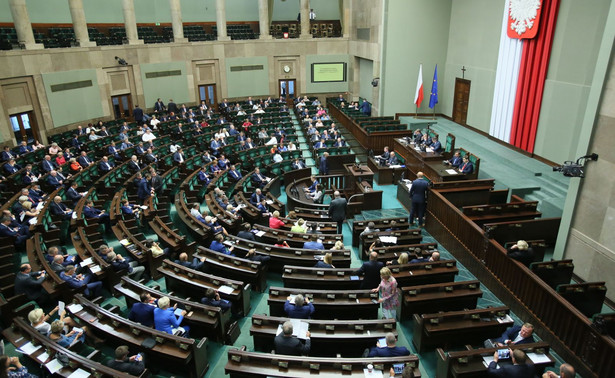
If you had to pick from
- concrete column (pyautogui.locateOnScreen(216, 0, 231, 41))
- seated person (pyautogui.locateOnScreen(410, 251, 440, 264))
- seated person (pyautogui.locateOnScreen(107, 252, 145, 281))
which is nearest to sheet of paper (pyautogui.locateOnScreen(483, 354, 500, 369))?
seated person (pyautogui.locateOnScreen(410, 251, 440, 264))

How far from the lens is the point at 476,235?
827 cm

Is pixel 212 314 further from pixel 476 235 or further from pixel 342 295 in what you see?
pixel 476 235

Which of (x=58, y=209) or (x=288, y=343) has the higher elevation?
(x=58, y=209)

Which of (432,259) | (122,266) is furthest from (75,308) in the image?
(432,259)

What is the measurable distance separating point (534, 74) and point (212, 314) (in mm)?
12448

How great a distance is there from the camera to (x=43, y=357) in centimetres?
496

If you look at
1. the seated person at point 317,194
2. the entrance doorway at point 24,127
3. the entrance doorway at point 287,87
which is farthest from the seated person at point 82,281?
the entrance doorway at point 287,87

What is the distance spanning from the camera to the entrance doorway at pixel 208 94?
23.2 metres

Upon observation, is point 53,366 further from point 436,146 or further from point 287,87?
point 287,87

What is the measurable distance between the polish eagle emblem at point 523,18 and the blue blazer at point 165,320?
1320 cm

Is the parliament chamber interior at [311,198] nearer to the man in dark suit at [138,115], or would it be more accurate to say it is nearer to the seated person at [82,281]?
the seated person at [82,281]

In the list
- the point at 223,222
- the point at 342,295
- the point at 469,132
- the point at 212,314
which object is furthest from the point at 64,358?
the point at 469,132

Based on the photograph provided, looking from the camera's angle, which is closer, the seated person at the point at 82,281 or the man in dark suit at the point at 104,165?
the seated person at the point at 82,281

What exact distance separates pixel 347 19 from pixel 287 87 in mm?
5395
